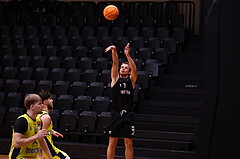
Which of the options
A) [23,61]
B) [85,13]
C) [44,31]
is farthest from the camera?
[85,13]

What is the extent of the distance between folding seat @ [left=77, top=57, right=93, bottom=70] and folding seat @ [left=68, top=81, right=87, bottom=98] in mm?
695

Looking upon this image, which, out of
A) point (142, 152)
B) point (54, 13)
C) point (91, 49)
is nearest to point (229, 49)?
point (142, 152)

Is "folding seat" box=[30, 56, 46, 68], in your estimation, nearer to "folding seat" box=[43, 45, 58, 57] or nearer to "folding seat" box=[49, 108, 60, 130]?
"folding seat" box=[43, 45, 58, 57]

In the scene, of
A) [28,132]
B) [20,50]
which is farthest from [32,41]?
[28,132]

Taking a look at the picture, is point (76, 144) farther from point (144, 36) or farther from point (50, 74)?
point (144, 36)

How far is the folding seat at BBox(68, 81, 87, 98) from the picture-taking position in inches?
375

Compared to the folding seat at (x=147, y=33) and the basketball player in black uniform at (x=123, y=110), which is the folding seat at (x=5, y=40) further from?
the basketball player in black uniform at (x=123, y=110)

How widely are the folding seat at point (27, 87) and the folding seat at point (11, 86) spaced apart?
0.12m

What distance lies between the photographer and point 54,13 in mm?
12891

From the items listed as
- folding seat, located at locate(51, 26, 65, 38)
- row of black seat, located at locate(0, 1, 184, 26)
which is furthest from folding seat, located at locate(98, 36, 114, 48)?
folding seat, located at locate(51, 26, 65, 38)

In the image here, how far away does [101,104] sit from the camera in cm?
904

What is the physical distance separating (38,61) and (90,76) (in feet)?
5.26

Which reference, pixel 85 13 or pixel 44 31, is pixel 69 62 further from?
pixel 85 13

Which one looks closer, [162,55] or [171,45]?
[162,55]
